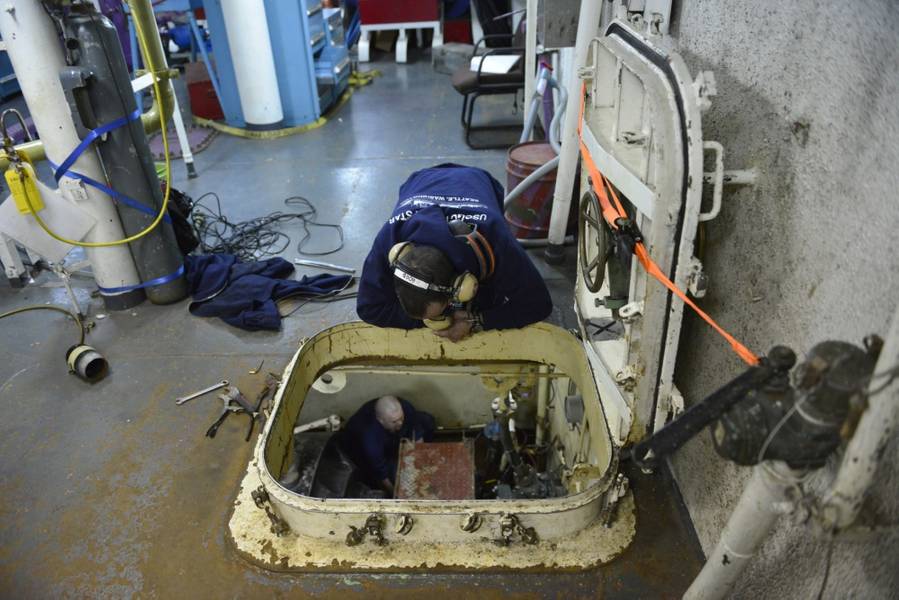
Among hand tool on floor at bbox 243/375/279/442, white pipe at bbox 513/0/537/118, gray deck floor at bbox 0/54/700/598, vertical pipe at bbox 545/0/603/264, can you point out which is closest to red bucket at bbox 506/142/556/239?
vertical pipe at bbox 545/0/603/264

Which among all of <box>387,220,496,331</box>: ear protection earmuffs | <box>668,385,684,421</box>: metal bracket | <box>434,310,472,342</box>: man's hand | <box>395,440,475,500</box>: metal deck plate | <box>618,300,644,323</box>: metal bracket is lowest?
<box>395,440,475,500</box>: metal deck plate

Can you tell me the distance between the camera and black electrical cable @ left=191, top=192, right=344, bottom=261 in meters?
3.58

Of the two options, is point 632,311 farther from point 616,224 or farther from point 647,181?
point 647,181

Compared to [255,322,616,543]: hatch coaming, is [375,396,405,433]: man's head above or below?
below

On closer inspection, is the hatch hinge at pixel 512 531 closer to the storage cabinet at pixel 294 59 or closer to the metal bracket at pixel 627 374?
the metal bracket at pixel 627 374

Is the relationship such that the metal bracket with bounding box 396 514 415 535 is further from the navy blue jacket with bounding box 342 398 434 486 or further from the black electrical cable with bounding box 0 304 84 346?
the black electrical cable with bounding box 0 304 84 346

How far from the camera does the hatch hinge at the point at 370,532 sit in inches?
65.1

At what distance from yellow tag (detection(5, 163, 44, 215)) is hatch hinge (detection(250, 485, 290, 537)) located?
1.76 meters

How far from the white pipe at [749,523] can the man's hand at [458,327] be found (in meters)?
1.21

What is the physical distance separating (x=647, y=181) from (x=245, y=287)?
218 centimetres

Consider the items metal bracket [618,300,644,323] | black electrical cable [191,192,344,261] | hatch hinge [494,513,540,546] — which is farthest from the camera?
black electrical cable [191,192,344,261]

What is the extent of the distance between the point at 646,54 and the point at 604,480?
1.10 meters

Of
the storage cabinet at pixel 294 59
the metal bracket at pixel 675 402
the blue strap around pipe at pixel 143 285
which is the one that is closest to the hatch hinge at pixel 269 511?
the metal bracket at pixel 675 402

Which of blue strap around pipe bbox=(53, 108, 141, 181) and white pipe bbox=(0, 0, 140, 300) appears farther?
blue strap around pipe bbox=(53, 108, 141, 181)
